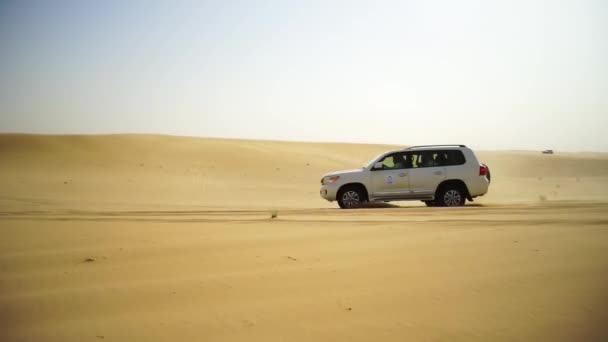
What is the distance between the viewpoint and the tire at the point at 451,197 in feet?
39.9

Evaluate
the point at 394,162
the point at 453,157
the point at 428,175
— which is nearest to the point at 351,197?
the point at 394,162

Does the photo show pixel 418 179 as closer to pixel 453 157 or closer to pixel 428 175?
pixel 428 175

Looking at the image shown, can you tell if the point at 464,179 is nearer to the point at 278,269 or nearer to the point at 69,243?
the point at 278,269

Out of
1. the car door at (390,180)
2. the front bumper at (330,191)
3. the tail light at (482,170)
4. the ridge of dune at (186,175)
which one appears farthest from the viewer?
the ridge of dune at (186,175)

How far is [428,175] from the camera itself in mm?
12328

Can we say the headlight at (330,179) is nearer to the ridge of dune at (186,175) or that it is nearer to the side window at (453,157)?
the side window at (453,157)

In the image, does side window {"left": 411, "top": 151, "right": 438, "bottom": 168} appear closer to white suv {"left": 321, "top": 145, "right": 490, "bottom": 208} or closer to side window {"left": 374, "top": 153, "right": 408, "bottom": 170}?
white suv {"left": 321, "top": 145, "right": 490, "bottom": 208}

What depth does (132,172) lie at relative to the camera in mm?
26188

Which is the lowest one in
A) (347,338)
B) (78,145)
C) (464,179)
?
(347,338)

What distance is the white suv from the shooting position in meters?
12.2

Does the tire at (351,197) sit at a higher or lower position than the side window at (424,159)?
lower

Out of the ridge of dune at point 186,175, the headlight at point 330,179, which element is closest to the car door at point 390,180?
the headlight at point 330,179

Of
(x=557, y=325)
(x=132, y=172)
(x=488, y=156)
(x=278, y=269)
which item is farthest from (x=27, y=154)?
(x=488, y=156)

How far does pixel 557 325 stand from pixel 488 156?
4724 cm
